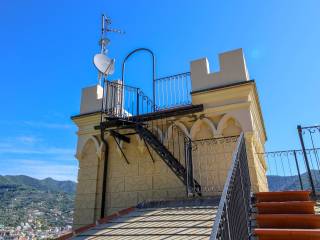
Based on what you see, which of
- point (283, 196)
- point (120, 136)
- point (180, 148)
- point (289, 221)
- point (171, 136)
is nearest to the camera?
point (289, 221)

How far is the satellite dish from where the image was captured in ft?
33.6

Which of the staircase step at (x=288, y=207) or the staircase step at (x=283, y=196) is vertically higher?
the staircase step at (x=283, y=196)

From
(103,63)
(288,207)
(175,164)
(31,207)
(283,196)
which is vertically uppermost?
(103,63)

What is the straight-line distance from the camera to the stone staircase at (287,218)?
3.31 m

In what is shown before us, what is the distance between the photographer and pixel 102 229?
5055 mm

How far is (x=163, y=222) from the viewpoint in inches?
189

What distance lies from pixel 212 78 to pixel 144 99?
7.74ft

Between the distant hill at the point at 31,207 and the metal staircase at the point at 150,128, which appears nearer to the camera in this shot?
the metal staircase at the point at 150,128

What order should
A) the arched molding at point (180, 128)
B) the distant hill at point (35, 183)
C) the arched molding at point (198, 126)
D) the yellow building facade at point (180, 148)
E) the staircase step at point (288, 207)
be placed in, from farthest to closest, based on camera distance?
the distant hill at point (35, 183), the arched molding at point (180, 128), the arched molding at point (198, 126), the yellow building facade at point (180, 148), the staircase step at point (288, 207)

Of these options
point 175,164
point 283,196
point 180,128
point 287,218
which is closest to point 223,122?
point 180,128

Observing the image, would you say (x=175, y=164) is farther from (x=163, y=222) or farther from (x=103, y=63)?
(x=103, y=63)

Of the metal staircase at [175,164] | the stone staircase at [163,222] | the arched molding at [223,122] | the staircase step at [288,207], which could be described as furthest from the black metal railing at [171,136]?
the staircase step at [288,207]

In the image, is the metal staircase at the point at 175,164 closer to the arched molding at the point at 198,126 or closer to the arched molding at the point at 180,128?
the arched molding at the point at 180,128

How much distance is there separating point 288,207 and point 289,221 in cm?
48
